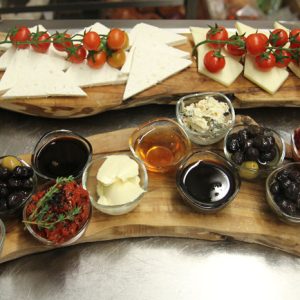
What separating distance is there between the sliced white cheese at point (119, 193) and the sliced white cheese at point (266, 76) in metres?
0.97

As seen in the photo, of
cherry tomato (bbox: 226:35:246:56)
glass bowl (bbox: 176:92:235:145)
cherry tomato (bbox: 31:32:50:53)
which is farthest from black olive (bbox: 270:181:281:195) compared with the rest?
cherry tomato (bbox: 31:32:50:53)

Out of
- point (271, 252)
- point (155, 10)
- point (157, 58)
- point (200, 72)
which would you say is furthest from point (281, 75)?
point (155, 10)

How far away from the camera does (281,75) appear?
2.12m

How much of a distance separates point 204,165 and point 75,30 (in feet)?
4.72

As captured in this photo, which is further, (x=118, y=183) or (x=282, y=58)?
(x=282, y=58)

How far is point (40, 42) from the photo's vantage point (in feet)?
7.00

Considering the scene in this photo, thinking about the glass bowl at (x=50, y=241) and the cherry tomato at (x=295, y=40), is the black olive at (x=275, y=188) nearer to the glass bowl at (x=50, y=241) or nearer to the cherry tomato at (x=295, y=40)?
the glass bowl at (x=50, y=241)

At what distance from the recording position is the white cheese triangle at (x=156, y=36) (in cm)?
229

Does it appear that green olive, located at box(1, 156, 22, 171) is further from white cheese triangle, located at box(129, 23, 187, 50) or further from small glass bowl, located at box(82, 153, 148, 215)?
white cheese triangle, located at box(129, 23, 187, 50)

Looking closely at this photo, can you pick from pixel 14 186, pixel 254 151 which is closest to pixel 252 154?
pixel 254 151

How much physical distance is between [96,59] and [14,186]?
88 centimetres

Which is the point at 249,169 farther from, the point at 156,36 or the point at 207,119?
the point at 156,36

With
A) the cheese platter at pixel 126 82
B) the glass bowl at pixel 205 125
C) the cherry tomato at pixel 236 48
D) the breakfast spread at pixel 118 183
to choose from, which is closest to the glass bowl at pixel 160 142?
the glass bowl at pixel 205 125

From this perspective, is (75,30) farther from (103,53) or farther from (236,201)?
(236,201)
